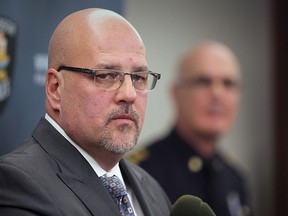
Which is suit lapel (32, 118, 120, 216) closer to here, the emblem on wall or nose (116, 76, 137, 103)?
nose (116, 76, 137, 103)

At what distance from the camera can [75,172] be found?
1.27 meters

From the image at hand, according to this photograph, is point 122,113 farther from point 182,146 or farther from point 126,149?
point 182,146

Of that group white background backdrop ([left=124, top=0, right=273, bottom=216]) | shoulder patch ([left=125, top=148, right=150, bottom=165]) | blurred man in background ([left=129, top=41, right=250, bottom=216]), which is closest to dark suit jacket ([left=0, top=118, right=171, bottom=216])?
shoulder patch ([left=125, top=148, right=150, bottom=165])

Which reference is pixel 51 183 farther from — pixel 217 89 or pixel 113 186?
pixel 217 89

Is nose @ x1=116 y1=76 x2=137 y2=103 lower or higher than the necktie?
higher

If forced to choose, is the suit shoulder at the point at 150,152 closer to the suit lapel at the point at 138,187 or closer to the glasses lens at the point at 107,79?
the suit lapel at the point at 138,187

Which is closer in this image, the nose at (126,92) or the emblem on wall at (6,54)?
→ the nose at (126,92)

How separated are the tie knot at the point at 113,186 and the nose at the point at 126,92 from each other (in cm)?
18

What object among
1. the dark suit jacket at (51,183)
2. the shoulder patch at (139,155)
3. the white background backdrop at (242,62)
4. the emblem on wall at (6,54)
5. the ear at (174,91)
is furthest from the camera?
the white background backdrop at (242,62)

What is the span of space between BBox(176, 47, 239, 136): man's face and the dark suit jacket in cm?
159

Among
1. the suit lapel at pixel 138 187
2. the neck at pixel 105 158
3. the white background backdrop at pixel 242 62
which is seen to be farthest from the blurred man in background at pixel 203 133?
the neck at pixel 105 158

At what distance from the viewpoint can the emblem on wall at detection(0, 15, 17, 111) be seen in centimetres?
181

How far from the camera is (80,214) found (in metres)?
1.18

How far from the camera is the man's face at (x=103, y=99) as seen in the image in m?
1.28
